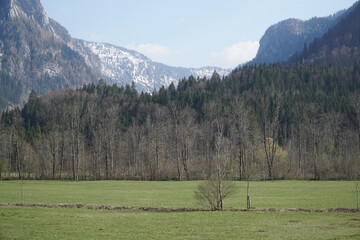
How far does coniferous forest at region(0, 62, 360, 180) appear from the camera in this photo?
94.8m

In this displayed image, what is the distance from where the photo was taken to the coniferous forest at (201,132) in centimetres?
9481

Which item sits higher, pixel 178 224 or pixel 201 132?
pixel 201 132

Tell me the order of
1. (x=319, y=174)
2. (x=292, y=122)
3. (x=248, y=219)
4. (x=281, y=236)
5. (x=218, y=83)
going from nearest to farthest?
(x=281, y=236)
(x=248, y=219)
(x=319, y=174)
(x=292, y=122)
(x=218, y=83)

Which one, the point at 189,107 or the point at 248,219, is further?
the point at 189,107

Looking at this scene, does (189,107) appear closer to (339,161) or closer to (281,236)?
(339,161)

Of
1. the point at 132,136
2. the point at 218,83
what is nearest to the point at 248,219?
the point at 132,136

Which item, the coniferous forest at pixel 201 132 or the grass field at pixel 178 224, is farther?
the coniferous forest at pixel 201 132

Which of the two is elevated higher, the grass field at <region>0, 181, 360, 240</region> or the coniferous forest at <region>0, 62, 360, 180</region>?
the coniferous forest at <region>0, 62, 360, 180</region>

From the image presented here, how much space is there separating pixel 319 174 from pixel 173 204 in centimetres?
5221

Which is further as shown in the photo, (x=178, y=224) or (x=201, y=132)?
(x=201, y=132)

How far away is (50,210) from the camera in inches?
1569

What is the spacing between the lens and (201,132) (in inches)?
4373

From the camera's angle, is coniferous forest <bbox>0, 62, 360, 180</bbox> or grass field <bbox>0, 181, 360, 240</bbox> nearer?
grass field <bbox>0, 181, 360, 240</bbox>

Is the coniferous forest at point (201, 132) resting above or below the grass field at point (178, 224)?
above
